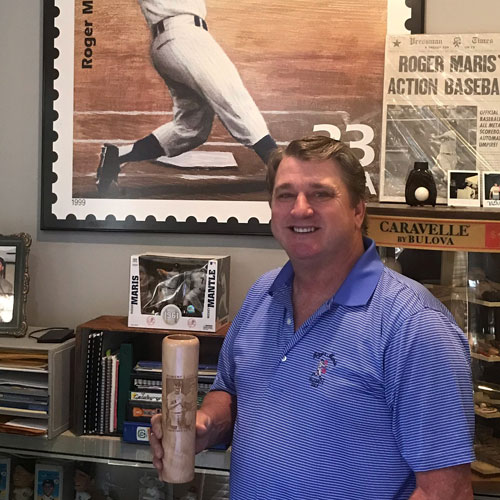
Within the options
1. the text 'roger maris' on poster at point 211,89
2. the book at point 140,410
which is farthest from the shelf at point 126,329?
the text 'roger maris' on poster at point 211,89

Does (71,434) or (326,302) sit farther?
(71,434)

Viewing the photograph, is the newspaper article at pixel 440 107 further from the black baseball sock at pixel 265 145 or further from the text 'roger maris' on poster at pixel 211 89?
the black baseball sock at pixel 265 145

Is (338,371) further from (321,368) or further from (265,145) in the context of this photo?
(265,145)

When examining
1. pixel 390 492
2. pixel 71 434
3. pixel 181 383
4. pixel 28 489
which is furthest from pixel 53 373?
pixel 390 492

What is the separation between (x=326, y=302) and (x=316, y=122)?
1.11 m

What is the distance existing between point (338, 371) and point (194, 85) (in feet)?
4.71

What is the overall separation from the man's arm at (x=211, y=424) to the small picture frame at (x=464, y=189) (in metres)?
1.04

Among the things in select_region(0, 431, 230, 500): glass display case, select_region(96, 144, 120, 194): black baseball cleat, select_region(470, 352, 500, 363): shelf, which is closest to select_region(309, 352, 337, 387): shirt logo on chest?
select_region(470, 352, 500, 363): shelf

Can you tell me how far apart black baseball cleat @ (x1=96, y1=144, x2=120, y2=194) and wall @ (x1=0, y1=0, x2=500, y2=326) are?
19 cm

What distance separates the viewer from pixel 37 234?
105 inches

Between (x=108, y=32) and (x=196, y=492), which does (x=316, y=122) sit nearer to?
(x=108, y=32)

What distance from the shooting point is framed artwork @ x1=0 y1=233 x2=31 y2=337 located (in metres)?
2.44

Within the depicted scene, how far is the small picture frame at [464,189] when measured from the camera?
7.39 ft

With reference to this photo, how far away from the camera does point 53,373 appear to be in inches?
88.7
